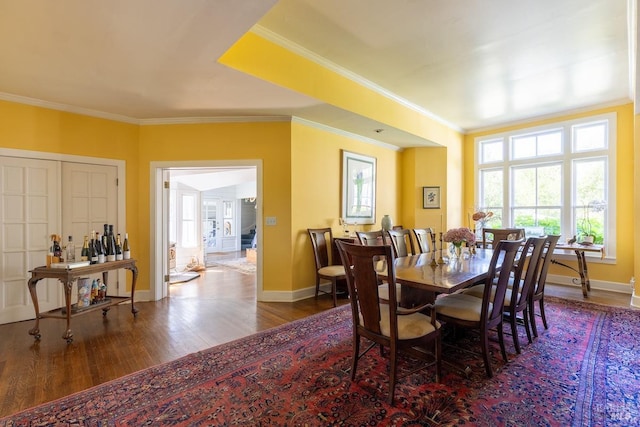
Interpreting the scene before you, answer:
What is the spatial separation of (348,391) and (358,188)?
3.59m

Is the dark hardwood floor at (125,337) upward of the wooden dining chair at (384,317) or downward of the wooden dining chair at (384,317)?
downward

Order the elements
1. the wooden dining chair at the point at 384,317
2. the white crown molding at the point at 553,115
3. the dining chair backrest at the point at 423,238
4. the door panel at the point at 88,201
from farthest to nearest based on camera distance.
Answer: the white crown molding at the point at 553,115 → the dining chair backrest at the point at 423,238 → the door panel at the point at 88,201 → the wooden dining chair at the point at 384,317

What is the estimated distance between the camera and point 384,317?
6.64ft

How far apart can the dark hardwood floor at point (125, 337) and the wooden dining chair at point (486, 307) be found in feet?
5.77

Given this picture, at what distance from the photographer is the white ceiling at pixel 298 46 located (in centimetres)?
210

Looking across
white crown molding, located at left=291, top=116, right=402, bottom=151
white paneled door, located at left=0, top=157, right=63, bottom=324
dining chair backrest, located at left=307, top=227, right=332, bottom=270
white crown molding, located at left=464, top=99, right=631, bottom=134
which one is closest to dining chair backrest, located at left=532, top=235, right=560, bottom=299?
dining chair backrest, located at left=307, top=227, right=332, bottom=270

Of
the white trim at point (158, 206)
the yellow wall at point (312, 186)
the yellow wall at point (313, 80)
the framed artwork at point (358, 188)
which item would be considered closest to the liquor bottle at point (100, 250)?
the white trim at point (158, 206)

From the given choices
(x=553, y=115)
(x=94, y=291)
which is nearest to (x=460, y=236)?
(x=94, y=291)

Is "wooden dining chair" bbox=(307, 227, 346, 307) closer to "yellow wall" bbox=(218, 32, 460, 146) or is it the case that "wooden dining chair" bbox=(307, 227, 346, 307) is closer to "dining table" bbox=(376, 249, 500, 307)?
"dining table" bbox=(376, 249, 500, 307)

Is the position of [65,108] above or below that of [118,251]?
above

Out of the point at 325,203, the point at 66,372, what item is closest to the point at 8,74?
the point at 66,372

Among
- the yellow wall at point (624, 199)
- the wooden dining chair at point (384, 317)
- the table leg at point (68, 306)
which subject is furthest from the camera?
the yellow wall at point (624, 199)

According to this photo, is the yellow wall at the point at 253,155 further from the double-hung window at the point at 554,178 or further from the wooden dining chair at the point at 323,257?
the double-hung window at the point at 554,178

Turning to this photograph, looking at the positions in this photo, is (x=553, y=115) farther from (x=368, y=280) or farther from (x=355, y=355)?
(x=355, y=355)
